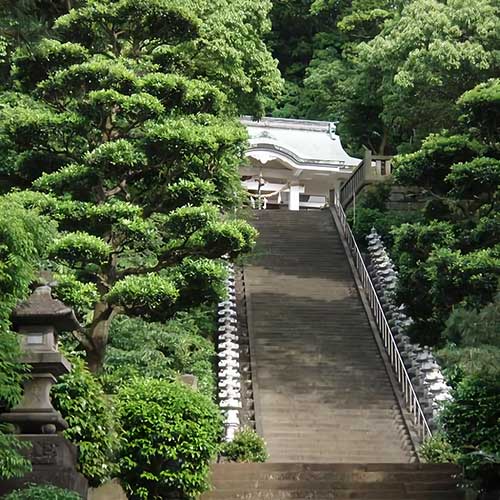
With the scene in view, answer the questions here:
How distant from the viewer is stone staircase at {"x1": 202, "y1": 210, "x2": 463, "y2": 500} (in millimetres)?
13523

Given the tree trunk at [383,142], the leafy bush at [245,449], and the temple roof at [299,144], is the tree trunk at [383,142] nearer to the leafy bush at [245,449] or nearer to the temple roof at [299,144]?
the temple roof at [299,144]

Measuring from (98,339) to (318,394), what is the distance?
16.5 ft

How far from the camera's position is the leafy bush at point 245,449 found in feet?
50.4

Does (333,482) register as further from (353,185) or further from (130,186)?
(353,185)

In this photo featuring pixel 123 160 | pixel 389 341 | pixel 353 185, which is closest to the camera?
pixel 123 160

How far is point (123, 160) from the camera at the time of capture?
15.2 m

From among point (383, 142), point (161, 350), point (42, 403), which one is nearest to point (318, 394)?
point (161, 350)

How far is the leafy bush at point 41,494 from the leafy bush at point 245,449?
6.39 m

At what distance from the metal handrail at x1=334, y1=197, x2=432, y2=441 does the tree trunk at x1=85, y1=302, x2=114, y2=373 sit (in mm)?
5382

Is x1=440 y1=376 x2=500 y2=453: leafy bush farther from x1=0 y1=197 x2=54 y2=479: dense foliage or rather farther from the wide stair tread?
x1=0 y1=197 x2=54 y2=479: dense foliage

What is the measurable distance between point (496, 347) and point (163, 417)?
11.8 feet

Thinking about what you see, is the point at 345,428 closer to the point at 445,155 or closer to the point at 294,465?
the point at 294,465

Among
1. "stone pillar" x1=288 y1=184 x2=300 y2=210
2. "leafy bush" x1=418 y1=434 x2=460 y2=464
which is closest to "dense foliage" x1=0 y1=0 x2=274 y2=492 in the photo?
"leafy bush" x1=418 y1=434 x2=460 y2=464

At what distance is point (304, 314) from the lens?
2130cm
